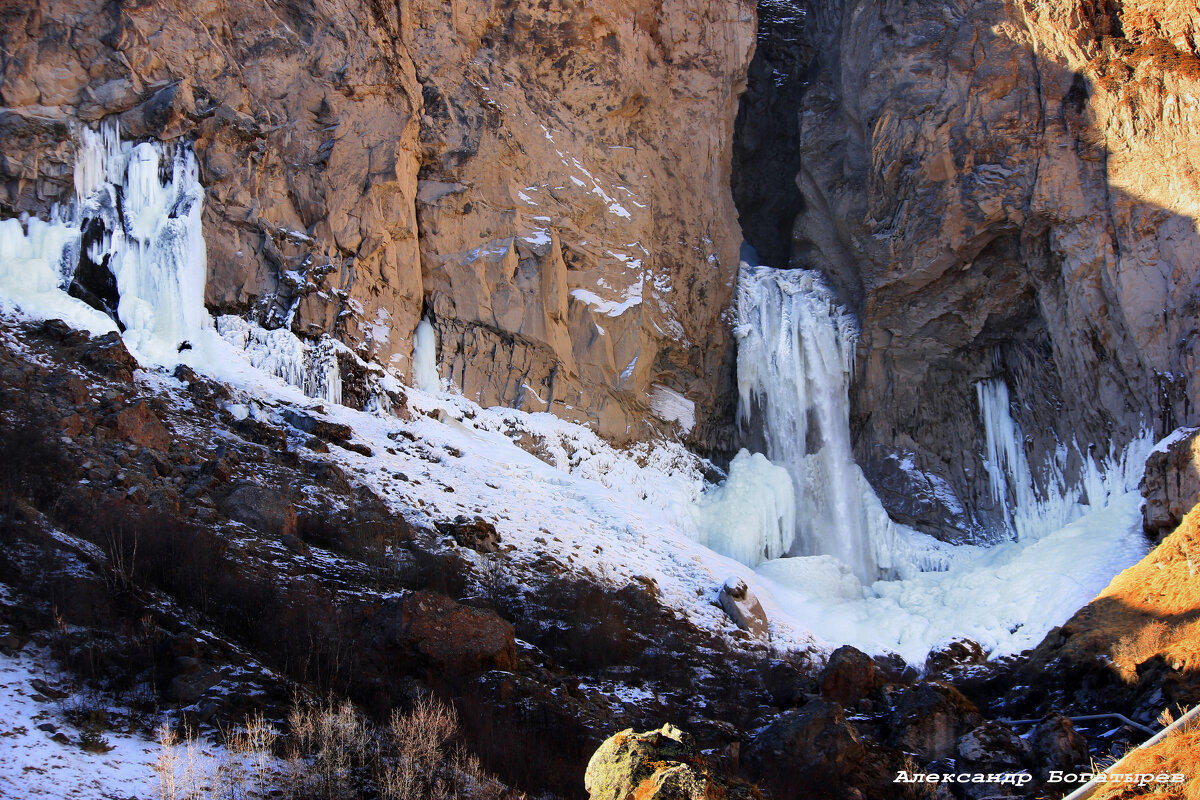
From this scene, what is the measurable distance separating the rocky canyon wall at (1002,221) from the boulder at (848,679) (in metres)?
13.1

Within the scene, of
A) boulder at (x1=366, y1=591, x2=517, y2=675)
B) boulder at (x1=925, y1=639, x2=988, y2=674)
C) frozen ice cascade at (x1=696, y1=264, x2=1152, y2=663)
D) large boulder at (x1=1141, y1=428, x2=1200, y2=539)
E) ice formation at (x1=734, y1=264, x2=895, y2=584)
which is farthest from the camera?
ice formation at (x1=734, y1=264, x2=895, y2=584)

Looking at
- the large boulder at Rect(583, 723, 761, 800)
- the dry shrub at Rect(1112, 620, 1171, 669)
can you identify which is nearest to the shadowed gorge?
the large boulder at Rect(583, 723, 761, 800)

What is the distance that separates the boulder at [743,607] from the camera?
851 inches

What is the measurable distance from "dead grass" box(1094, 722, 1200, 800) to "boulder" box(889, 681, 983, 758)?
17.2 ft

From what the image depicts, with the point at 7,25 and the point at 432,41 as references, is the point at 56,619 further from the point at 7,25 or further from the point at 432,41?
the point at 432,41

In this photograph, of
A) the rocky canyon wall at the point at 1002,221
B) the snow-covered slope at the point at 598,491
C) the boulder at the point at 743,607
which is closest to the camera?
the snow-covered slope at the point at 598,491

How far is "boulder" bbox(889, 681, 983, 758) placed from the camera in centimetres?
1567

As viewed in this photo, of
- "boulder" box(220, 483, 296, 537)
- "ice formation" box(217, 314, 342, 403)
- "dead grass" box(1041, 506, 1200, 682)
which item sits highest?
"ice formation" box(217, 314, 342, 403)

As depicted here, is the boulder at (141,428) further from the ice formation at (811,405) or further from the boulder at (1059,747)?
the ice formation at (811,405)

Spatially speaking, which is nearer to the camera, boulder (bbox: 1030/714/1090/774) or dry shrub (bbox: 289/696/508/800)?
dry shrub (bbox: 289/696/508/800)

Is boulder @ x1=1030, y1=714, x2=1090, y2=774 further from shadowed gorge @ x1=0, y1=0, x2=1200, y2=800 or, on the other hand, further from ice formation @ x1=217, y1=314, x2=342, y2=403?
ice formation @ x1=217, y1=314, x2=342, y2=403

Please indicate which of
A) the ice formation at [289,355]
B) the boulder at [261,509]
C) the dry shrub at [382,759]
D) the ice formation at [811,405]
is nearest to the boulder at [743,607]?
the ice formation at [811,405]

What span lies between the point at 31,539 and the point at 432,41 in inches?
791

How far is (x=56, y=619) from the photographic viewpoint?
1156 centimetres
